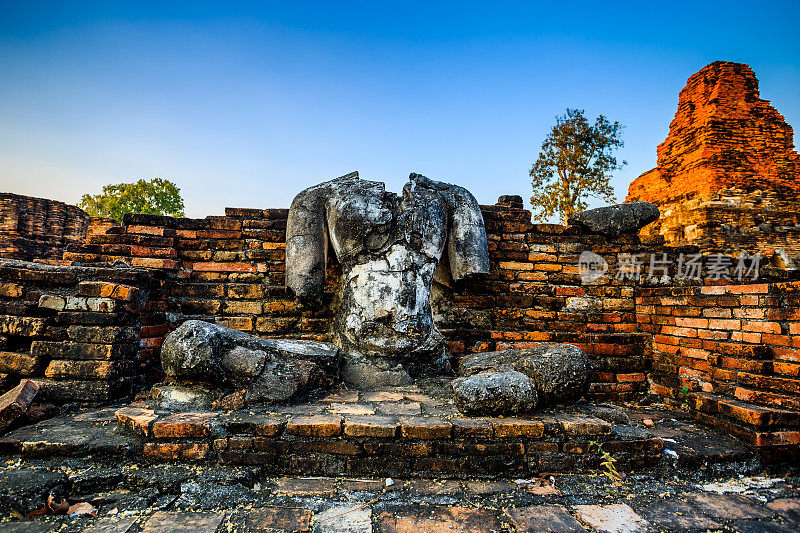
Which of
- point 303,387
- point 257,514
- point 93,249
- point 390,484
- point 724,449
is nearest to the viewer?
point 257,514

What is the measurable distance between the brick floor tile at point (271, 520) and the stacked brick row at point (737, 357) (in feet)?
7.63

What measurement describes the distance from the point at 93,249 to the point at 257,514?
2.70 meters

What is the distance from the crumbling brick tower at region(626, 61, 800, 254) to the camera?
10.9 metres

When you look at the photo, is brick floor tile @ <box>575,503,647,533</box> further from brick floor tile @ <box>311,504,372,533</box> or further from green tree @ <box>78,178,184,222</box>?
green tree @ <box>78,178,184,222</box>

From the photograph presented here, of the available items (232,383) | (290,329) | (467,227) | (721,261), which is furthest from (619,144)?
(232,383)

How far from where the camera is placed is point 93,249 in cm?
307

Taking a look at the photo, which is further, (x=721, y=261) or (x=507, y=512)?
(x=721, y=261)

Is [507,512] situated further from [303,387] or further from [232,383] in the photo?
[232,383]

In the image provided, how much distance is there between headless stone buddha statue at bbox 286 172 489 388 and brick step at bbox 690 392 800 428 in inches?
63.3

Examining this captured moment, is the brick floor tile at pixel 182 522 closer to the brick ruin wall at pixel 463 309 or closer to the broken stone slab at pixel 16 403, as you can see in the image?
the broken stone slab at pixel 16 403

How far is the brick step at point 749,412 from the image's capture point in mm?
2064

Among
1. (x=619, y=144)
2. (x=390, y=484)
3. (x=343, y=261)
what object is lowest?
(x=390, y=484)

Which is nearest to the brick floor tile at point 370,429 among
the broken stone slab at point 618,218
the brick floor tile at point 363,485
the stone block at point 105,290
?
the brick floor tile at point 363,485

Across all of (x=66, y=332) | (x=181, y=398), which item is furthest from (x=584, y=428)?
(x=66, y=332)
